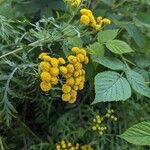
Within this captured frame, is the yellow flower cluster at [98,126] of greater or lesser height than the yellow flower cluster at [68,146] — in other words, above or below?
above

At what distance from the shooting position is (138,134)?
1329 millimetres

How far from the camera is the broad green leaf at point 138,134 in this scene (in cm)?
130

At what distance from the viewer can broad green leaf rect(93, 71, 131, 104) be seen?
51.1 inches

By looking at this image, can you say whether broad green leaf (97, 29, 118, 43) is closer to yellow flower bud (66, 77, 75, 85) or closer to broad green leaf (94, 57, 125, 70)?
broad green leaf (94, 57, 125, 70)

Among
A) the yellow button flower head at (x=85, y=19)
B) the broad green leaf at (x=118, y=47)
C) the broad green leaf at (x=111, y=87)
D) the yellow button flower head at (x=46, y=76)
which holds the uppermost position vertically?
the yellow button flower head at (x=85, y=19)

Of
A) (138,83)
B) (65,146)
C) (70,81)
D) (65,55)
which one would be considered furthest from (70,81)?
(65,146)

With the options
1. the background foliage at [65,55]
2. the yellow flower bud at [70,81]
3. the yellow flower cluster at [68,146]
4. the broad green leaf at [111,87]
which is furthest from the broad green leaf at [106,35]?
the yellow flower cluster at [68,146]

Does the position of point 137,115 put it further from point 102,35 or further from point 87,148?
point 102,35

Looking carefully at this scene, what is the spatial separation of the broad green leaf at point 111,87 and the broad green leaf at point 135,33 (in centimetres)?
23

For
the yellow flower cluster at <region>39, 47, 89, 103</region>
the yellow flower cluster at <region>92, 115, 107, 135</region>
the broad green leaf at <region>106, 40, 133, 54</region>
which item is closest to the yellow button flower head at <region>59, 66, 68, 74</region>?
the yellow flower cluster at <region>39, 47, 89, 103</region>

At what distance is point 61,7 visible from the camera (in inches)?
62.2

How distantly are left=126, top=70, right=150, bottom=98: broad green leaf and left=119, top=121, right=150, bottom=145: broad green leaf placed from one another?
10cm

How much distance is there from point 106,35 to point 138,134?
1.08 ft

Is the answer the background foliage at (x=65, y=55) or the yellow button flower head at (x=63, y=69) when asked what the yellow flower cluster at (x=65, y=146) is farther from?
the yellow button flower head at (x=63, y=69)
